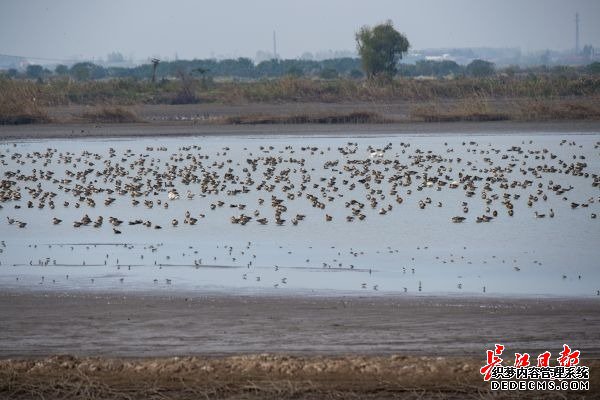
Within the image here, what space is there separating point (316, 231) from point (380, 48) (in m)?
76.4

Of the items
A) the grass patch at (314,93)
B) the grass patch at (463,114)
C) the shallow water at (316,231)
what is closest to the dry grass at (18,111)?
the grass patch at (314,93)

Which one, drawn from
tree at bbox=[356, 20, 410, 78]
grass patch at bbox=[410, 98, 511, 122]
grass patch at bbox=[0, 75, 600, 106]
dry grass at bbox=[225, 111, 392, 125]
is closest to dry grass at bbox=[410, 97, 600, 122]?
grass patch at bbox=[410, 98, 511, 122]

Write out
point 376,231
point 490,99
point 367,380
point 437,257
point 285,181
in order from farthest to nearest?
point 490,99
point 285,181
point 376,231
point 437,257
point 367,380

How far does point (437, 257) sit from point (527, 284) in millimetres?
2949

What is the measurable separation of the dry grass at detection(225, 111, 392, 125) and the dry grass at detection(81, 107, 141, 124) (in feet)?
16.8

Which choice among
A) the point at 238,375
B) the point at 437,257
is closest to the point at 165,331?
the point at 238,375

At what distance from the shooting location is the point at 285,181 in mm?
30422

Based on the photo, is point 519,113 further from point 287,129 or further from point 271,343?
point 271,343

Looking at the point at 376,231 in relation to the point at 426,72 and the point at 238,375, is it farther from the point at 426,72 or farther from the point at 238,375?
the point at 426,72

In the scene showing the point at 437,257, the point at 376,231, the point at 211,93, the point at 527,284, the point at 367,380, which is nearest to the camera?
the point at 367,380

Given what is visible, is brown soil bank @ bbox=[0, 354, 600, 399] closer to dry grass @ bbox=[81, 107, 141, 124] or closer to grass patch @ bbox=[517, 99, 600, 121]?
grass patch @ bbox=[517, 99, 600, 121]

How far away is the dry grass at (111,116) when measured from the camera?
57469 millimetres

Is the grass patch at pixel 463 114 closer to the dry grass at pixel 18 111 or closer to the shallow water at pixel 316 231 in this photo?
the shallow water at pixel 316 231

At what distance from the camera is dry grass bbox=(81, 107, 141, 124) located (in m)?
57.5
